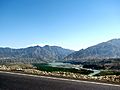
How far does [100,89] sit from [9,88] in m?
4.10

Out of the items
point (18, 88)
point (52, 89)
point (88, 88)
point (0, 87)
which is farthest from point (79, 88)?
point (0, 87)

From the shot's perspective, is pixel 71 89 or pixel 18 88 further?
pixel 18 88

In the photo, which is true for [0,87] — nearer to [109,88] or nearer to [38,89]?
[38,89]

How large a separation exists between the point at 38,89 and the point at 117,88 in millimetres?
3426

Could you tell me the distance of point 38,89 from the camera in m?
9.68

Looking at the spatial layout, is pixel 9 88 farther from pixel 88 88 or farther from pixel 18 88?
pixel 88 88

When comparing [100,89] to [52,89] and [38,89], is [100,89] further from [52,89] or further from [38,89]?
[38,89]

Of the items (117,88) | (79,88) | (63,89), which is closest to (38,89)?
(63,89)

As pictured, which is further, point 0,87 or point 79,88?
point 0,87

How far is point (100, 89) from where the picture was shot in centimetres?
Result: 952

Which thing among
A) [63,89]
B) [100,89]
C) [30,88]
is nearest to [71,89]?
[63,89]

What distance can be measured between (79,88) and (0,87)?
373 cm

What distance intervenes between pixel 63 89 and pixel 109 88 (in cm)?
203

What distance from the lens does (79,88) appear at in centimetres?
978
